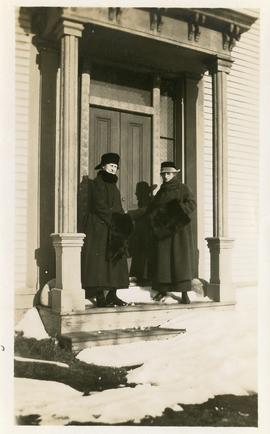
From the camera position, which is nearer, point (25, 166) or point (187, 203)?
point (25, 166)

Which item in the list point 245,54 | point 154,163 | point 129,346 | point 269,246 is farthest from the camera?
point 245,54

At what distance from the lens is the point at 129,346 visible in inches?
184

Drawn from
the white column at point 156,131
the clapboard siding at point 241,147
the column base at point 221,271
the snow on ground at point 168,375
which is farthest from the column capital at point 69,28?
the snow on ground at point 168,375

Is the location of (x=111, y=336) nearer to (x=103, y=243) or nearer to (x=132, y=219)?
(x=103, y=243)

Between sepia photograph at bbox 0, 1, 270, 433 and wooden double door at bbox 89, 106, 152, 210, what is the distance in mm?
18

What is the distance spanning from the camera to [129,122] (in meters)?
6.41

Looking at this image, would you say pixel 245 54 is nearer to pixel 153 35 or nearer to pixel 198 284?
pixel 153 35

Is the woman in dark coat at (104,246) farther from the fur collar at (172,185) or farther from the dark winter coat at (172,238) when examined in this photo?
the fur collar at (172,185)

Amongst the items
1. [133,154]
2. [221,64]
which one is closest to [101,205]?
[133,154]

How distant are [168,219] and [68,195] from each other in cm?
146

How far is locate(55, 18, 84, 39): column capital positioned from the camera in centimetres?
500

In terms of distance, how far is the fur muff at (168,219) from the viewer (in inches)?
230
